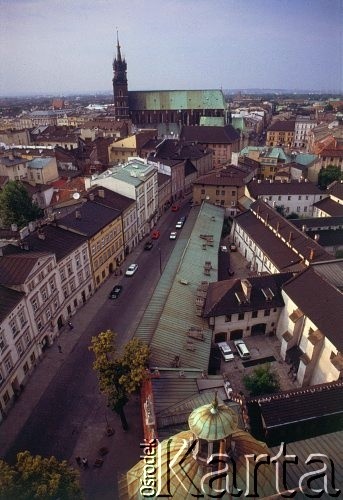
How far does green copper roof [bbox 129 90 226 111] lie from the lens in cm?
17075

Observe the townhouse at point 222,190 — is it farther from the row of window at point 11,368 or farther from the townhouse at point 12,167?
the row of window at point 11,368

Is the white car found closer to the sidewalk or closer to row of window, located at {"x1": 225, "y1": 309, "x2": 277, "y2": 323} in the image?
the sidewalk

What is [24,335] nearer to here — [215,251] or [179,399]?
[179,399]

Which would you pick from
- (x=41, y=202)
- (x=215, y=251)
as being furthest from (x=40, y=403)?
(x=41, y=202)

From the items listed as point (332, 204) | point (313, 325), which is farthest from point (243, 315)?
point (332, 204)

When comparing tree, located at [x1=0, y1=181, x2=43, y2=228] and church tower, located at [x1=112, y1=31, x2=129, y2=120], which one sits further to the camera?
church tower, located at [x1=112, y1=31, x2=129, y2=120]

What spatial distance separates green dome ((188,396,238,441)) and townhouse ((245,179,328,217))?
Answer: 69843 millimetres

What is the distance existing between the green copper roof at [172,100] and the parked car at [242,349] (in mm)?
146652

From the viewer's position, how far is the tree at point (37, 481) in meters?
20.2

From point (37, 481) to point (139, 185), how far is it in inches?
2292

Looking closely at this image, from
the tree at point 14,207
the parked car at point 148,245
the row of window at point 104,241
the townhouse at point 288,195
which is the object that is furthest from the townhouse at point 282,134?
the tree at point 14,207

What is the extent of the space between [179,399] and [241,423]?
5839 millimetres

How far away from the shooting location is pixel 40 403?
126ft

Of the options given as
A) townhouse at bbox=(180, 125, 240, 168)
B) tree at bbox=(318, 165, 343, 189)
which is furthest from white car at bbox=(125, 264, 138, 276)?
townhouse at bbox=(180, 125, 240, 168)
